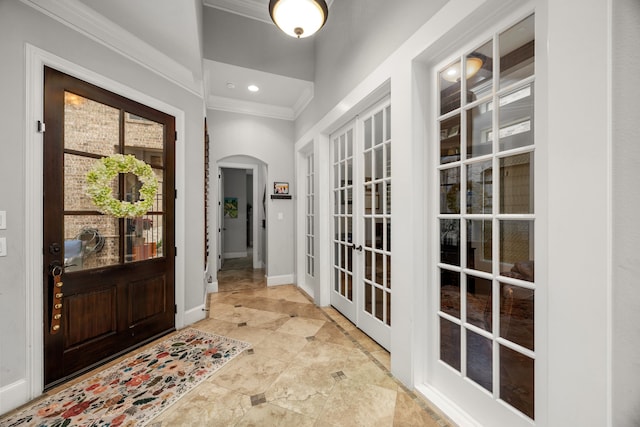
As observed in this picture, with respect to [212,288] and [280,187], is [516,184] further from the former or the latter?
[212,288]

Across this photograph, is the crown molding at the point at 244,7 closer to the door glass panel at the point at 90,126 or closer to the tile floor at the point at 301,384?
the door glass panel at the point at 90,126

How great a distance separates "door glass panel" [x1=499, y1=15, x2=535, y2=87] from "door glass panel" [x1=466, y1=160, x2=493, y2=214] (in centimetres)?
45

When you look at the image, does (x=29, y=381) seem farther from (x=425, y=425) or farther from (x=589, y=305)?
(x=589, y=305)

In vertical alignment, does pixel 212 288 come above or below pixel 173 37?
below

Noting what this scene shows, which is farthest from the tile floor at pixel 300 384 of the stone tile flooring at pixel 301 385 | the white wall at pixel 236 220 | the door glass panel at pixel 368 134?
the white wall at pixel 236 220

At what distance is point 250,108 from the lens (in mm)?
4340

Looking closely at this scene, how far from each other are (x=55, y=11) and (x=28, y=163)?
3.75 ft

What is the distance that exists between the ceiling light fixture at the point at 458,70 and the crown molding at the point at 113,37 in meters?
2.69

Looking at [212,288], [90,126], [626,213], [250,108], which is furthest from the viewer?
[250,108]

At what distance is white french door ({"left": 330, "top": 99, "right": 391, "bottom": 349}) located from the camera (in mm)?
2395

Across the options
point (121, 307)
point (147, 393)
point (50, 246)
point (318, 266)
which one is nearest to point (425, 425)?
point (147, 393)

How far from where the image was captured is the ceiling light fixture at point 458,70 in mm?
1535

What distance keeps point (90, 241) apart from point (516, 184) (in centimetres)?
310

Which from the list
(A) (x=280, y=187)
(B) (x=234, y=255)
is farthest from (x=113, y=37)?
(B) (x=234, y=255)
